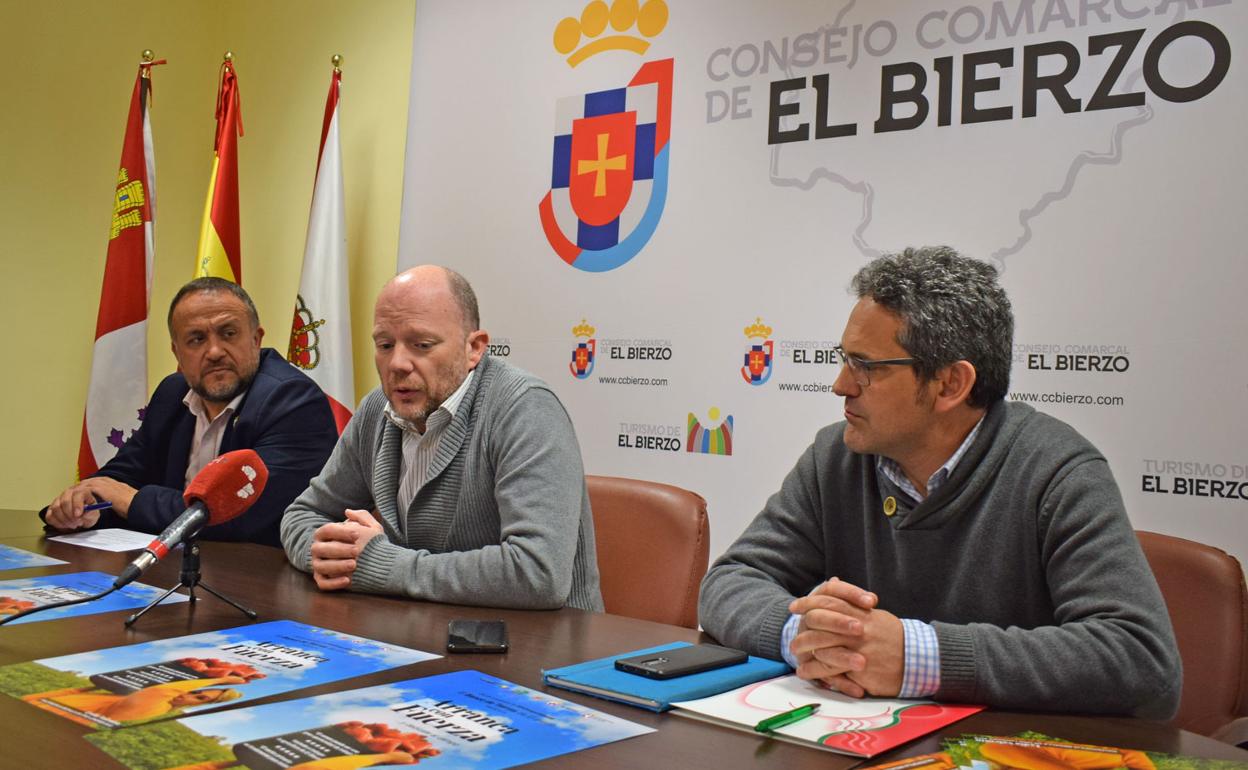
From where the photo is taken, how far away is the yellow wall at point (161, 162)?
14.3 feet

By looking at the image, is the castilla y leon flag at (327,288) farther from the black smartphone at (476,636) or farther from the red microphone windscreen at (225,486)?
the black smartphone at (476,636)

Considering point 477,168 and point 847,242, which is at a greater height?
point 477,168

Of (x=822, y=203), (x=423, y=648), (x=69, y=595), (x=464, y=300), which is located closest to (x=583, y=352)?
(x=822, y=203)

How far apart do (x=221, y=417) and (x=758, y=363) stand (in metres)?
1.67

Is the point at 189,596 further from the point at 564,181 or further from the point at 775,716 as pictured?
the point at 564,181

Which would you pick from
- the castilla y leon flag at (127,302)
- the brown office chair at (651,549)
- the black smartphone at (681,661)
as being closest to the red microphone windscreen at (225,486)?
the black smartphone at (681,661)

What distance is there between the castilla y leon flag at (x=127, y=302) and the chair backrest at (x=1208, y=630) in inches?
155

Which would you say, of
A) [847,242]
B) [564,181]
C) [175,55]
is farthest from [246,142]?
[847,242]

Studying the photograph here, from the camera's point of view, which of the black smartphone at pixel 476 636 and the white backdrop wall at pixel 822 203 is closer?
the black smartphone at pixel 476 636

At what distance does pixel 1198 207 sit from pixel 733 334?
1376mm

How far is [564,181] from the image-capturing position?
147 inches

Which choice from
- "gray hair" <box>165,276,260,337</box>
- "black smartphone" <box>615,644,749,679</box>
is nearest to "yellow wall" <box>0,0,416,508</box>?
"gray hair" <box>165,276,260,337</box>

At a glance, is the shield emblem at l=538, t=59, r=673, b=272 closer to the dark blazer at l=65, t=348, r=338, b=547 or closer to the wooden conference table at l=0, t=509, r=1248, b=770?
the dark blazer at l=65, t=348, r=338, b=547

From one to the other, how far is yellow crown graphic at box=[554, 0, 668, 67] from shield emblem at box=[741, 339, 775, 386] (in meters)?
1.18
